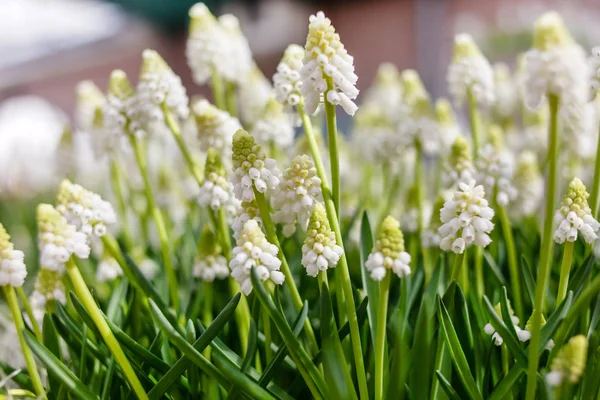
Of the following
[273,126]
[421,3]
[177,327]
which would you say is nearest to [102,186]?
[273,126]

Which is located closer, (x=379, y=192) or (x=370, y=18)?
(x=379, y=192)

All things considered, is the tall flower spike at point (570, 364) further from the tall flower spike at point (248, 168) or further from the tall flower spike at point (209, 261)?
the tall flower spike at point (209, 261)

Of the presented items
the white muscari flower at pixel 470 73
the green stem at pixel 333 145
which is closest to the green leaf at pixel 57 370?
the green stem at pixel 333 145

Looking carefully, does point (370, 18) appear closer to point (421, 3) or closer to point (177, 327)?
point (421, 3)

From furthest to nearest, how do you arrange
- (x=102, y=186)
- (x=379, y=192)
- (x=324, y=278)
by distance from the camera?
(x=102, y=186) → (x=379, y=192) → (x=324, y=278)

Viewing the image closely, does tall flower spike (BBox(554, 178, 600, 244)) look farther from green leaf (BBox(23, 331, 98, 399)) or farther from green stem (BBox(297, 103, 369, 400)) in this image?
green leaf (BBox(23, 331, 98, 399))

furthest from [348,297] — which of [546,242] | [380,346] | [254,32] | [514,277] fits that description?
[254,32]

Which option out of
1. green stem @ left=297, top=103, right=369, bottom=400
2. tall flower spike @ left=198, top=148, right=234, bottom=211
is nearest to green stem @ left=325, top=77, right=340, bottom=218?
green stem @ left=297, top=103, right=369, bottom=400
